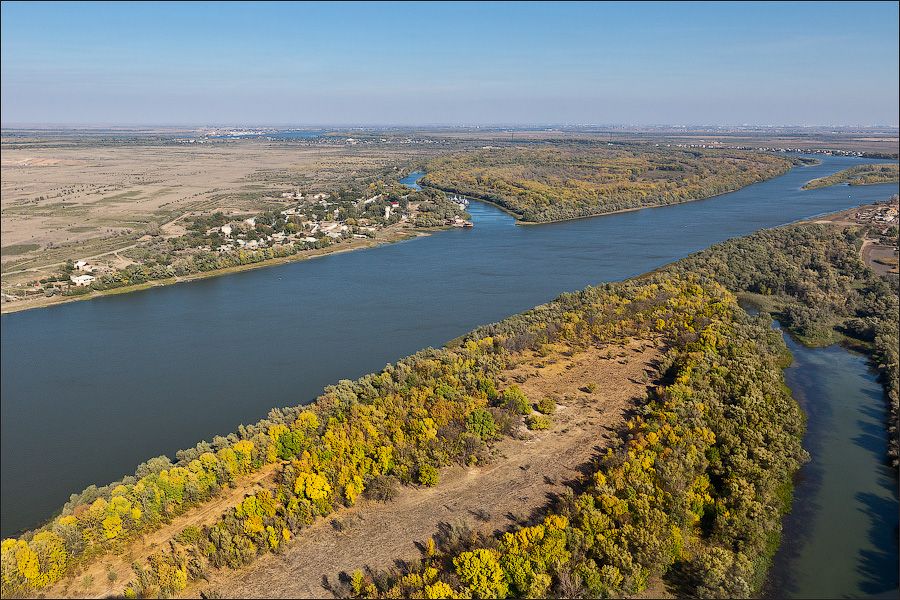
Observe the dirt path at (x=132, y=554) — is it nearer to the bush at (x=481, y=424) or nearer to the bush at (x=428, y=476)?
the bush at (x=428, y=476)

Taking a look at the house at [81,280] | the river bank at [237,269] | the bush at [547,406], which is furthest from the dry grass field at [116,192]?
the bush at [547,406]

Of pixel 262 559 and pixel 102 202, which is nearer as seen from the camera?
pixel 262 559

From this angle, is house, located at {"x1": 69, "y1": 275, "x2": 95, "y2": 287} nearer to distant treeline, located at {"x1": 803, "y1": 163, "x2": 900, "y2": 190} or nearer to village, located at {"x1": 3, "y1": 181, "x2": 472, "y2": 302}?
village, located at {"x1": 3, "y1": 181, "x2": 472, "y2": 302}

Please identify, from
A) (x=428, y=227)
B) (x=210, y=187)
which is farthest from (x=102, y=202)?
(x=428, y=227)

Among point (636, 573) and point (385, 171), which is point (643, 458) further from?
point (385, 171)

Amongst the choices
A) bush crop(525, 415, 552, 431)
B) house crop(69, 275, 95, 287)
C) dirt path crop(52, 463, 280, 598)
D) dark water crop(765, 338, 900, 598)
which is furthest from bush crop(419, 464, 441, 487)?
house crop(69, 275, 95, 287)

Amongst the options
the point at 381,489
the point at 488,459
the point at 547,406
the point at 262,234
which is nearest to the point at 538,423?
the point at 547,406

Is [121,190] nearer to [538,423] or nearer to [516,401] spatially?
[516,401]
